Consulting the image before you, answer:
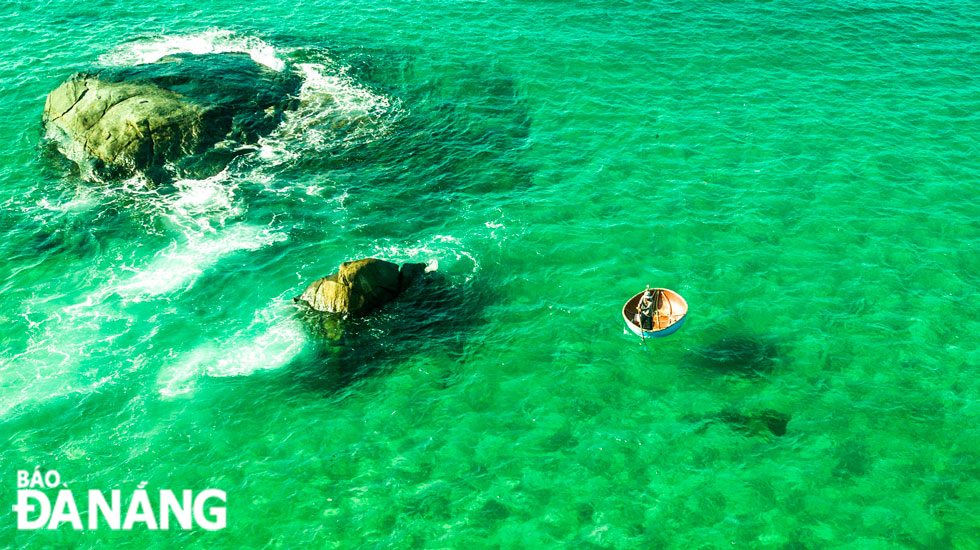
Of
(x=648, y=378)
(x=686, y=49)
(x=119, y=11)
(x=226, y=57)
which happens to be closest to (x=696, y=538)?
(x=648, y=378)

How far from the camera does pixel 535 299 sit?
4541 centimetres

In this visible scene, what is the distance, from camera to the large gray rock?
177ft

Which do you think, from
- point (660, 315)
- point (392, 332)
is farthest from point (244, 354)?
point (660, 315)

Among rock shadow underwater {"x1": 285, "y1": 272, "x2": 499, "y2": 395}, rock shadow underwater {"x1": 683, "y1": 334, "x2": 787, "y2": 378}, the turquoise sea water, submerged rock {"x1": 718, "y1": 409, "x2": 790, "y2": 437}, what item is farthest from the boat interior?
rock shadow underwater {"x1": 285, "y1": 272, "x2": 499, "y2": 395}

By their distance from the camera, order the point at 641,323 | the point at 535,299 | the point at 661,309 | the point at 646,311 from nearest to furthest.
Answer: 1. the point at 641,323
2. the point at 646,311
3. the point at 661,309
4. the point at 535,299

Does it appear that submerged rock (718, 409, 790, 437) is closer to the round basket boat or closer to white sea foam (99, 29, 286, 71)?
the round basket boat

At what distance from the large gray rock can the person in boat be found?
3323cm

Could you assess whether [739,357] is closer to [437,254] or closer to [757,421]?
[757,421]

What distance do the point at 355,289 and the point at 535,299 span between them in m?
11.2

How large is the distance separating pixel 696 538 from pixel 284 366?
23.6 meters

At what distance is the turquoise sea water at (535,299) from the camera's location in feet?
113

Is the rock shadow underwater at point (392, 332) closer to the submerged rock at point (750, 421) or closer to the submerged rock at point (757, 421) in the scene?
the submerged rock at point (750, 421)

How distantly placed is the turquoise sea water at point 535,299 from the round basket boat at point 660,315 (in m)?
1.50

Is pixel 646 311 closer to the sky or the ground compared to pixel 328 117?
closer to the ground
